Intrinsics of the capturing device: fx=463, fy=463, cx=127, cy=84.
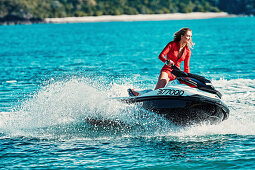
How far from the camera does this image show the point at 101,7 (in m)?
148

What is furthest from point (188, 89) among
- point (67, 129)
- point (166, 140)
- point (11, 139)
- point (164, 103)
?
point (11, 139)

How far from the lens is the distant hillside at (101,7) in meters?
131

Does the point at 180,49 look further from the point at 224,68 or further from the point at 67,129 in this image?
the point at 224,68

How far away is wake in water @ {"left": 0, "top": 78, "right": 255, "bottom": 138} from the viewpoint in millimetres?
8531

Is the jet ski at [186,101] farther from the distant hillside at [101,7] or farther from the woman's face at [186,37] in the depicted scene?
the distant hillside at [101,7]

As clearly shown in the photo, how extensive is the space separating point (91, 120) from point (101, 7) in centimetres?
14132

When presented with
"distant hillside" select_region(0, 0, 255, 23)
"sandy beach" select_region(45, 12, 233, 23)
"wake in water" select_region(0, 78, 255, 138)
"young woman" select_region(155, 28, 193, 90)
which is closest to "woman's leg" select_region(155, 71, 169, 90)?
"young woman" select_region(155, 28, 193, 90)

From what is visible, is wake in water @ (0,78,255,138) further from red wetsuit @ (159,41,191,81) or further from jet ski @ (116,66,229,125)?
red wetsuit @ (159,41,191,81)

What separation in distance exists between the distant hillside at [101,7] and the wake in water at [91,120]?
12370 centimetres

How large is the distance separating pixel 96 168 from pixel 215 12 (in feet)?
481

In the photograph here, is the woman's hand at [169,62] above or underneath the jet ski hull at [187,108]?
above

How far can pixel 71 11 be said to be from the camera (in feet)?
478

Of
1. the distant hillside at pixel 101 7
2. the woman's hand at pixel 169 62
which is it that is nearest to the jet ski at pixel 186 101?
the woman's hand at pixel 169 62

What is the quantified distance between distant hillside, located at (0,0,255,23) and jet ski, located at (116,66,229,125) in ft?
413
